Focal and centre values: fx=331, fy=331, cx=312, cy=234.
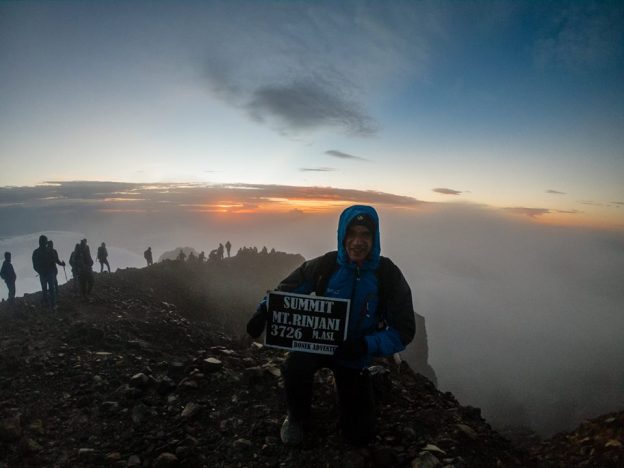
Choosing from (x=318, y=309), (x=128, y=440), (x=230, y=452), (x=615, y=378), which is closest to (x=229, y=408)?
(x=230, y=452)

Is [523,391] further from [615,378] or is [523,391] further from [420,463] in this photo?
[420,463]

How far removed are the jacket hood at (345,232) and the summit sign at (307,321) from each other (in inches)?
24.8

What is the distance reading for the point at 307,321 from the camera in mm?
4215

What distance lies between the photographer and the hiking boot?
4.57 metres

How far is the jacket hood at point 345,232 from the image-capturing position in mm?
4406

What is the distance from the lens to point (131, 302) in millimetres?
17797

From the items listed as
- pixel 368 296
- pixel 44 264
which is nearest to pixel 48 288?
pixel 44 264

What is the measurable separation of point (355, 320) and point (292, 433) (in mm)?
1842

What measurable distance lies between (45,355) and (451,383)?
15977 centimetres

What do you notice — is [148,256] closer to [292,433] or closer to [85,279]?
[85,279]

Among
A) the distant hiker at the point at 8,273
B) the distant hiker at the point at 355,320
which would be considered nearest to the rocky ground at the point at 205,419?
the distant hiker at the point at 355,320

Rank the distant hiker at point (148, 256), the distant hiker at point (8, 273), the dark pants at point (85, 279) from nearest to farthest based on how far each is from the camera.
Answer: the distant hiker at point (8, 273) < the dark pants at point (85, 279) < the distant hiker at point (148, 256)

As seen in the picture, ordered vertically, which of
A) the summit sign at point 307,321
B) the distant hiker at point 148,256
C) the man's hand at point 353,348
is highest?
the summit sign at point 307,321

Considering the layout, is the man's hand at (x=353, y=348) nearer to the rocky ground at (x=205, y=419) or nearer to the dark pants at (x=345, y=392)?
the dark pants at (x=345, y=392)
